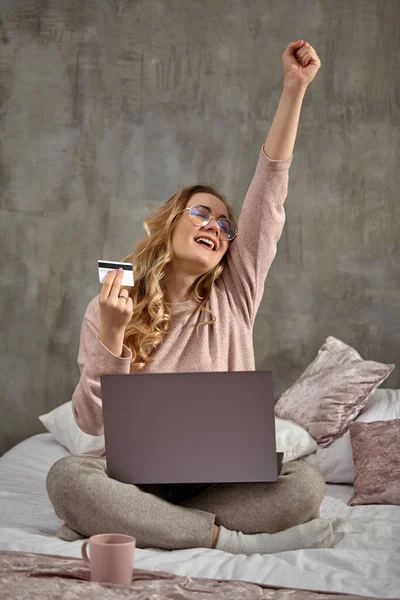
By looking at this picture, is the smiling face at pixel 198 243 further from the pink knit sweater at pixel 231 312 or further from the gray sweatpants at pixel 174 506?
the gray sweatpants at pixel 174 506

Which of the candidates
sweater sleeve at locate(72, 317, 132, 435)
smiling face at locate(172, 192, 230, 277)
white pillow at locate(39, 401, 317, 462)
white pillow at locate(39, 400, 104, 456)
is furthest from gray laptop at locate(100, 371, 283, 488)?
white pillow at locate(39, 400, 104, 456)

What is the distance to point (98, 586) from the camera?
99 cm

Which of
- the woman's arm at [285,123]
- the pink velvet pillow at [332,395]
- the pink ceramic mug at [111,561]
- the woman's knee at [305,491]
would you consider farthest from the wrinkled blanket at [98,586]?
the pink velvet pillow at [332,395]

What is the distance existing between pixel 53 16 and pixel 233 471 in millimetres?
2245

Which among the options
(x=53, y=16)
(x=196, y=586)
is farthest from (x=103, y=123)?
(x=196, y=586)

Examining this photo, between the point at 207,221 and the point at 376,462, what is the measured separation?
81 cm

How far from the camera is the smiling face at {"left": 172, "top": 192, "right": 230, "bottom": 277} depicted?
191 centimetres

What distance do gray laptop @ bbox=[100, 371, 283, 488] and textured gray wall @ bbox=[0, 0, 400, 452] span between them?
150 centimetres

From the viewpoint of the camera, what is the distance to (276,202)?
1.86 m

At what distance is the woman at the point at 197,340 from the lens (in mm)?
1499

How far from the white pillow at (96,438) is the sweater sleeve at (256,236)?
533mm

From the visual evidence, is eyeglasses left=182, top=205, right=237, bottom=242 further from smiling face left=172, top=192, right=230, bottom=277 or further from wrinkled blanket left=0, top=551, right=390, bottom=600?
wrinkled blanket left=0, top=551, right=390, bottom=600

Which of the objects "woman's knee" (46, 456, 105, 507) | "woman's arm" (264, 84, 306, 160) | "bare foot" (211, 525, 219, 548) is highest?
"woman's arm" (264, 84, 306, 160)

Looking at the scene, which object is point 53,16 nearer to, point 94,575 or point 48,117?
point 48,117
